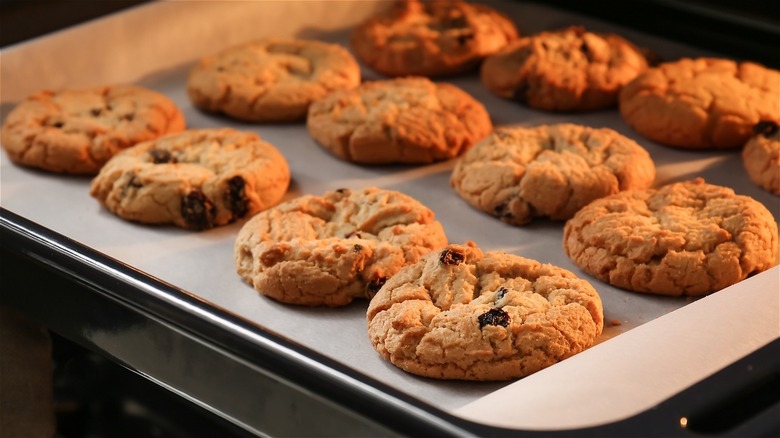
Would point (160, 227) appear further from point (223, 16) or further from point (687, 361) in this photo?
point (687, 361)

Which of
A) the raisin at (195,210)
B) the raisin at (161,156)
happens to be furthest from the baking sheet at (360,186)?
the raisin at (161,156)

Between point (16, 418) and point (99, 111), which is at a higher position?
point (99, 111)

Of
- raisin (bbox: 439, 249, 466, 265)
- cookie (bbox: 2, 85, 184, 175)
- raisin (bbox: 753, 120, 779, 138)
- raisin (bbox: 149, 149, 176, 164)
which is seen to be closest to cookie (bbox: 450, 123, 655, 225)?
raisin (bbox: 753, 120, 779, 138)

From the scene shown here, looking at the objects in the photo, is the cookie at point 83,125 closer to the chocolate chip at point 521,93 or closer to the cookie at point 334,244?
the cookie at point 334,244

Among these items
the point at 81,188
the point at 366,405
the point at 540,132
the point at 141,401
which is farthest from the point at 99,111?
the point at 366,405

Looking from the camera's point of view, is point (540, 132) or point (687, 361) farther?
point (540, 132)
